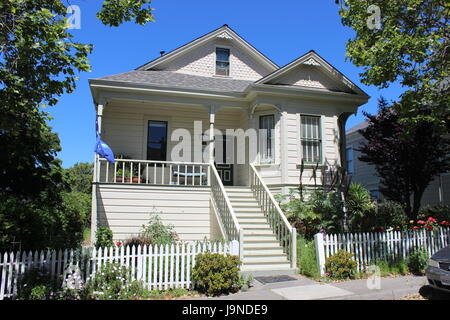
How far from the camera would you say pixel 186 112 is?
1470 cm

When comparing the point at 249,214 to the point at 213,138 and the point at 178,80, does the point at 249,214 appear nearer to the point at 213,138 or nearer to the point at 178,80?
the point at 213,138

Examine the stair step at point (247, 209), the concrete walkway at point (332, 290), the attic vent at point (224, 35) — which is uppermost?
the attic vent at point (224, 35)

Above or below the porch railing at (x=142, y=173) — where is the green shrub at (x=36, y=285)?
below

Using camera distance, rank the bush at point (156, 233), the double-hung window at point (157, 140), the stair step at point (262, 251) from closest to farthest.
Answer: the stair step at point (262, 251)
the bush at point (156, 233)
the double-hung window at point (157, 140)

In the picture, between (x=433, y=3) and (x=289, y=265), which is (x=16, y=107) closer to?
(x=289, y=265)

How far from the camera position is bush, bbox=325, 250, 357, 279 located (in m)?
8.30

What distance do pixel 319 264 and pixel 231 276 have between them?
2449mm

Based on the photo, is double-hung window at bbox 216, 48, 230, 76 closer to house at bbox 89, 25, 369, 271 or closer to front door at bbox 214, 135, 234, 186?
house at bbox 89, 25, 369, 271

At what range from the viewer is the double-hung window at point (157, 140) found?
1434 centimetres

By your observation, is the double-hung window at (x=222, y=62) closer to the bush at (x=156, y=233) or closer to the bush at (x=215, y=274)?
the bush at (x=156, y=233)

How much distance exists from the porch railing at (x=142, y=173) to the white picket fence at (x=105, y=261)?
4134 millimetres

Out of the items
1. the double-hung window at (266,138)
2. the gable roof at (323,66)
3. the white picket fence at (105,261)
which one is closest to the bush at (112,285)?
the white picket fence at (105,261)
